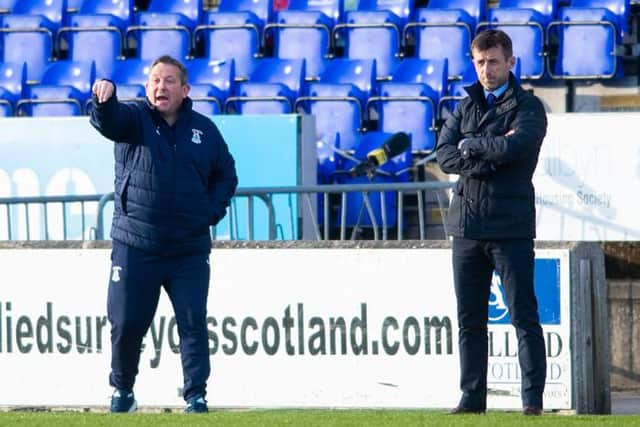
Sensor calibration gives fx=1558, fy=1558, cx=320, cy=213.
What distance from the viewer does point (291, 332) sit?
9.89 m

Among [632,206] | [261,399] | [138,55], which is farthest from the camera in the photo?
[138,55]

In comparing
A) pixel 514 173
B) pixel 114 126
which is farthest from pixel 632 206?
pixel 114 126

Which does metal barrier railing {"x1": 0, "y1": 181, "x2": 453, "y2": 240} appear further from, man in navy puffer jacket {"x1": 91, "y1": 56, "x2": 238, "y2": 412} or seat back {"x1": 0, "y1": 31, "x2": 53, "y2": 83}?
seat back {"x1": 0, "y1": 31, "x2": 53, "y2": 83}

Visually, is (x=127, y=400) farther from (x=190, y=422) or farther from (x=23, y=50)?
(x=23, y=50)

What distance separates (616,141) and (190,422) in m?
5.83

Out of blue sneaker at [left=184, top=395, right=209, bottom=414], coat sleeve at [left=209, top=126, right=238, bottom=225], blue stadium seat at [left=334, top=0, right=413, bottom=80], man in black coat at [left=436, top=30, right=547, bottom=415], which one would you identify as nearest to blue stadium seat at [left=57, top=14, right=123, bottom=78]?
blue stadium seat at [left=334, top=0, right=413, bottom=80]

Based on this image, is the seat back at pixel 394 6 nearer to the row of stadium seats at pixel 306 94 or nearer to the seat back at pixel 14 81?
the row of stadium seats at pixel 306 94

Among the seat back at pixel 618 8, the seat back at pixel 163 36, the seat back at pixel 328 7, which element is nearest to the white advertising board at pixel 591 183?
the seat back at pixel 618 8

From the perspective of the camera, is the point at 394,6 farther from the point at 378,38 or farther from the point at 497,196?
the point at 497,196

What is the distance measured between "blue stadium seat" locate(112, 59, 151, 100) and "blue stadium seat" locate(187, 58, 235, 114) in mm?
507

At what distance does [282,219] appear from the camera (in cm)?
1245

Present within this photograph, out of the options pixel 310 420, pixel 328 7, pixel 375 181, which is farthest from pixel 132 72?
pixel 310 420

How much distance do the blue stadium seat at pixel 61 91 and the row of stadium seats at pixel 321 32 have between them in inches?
14.7

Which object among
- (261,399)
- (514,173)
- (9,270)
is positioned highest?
(514,173)
